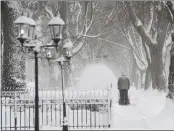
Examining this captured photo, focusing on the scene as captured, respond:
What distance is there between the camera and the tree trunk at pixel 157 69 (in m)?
22.0

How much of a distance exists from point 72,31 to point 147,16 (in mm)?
6543

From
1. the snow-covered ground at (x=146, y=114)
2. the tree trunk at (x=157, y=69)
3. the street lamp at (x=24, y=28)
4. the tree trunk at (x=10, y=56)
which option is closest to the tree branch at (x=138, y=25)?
the tree trunk at (x=157, y=69)

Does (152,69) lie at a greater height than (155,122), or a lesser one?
greater

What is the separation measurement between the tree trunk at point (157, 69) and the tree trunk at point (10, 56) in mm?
8404

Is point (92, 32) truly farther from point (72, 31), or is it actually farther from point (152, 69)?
point (152, 69)

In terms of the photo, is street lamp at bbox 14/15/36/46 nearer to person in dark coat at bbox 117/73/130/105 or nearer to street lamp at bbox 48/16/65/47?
street lamp at bbox 48/16/65/47

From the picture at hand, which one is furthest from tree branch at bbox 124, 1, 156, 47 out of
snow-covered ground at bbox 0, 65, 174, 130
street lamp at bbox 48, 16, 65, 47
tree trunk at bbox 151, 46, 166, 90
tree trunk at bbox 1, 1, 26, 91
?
street lamp at bbox 48, 16, 65, 47

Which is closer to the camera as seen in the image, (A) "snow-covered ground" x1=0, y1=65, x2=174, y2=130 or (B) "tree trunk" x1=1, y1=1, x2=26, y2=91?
(A) "snow-covered ground" x1=0, y1=65, x2=174, y2=130

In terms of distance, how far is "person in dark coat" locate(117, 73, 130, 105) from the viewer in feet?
59.9

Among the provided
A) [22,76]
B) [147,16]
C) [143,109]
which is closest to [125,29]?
[147,16]

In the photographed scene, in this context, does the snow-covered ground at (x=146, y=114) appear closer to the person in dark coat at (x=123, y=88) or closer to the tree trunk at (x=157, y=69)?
→ the person in dark coat at (x=123, y=88)

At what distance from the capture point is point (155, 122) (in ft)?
44.3

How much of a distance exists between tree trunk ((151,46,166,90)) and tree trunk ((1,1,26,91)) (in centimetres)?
840

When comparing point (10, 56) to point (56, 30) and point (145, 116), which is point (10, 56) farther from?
point (56, 30)
